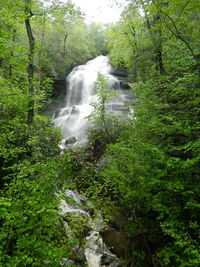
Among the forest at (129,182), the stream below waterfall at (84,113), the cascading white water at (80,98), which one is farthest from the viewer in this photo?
the cascading white water at (80,98)

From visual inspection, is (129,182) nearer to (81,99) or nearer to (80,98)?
(81,99)

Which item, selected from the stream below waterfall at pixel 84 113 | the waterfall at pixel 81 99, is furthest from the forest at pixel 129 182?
the waterfall at pixel 81 99

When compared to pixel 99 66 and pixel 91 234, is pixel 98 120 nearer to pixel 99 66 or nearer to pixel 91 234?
pixel 91 234

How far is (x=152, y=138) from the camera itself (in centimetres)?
571

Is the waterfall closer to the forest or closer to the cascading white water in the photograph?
the cascading white water

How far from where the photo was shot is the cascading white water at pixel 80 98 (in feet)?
49.0

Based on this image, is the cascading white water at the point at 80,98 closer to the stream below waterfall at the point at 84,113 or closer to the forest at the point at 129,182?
the stream below waterfall at the point at 84,113

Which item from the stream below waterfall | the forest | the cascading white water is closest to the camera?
the forest

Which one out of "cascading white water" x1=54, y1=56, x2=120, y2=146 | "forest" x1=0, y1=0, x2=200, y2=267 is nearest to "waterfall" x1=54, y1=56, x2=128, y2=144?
"cascading white water" x1=54, y1=56, x2=120, y2=146

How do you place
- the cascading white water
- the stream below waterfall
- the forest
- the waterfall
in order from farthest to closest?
the cascading white water → the waterfall → the stream below waterfall → the forest

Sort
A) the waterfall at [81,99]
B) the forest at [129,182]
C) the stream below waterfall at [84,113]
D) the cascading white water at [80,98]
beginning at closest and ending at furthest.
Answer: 1. the forest at [129,182]
2. the stream below waterfall at [84,113]
3. the waterfall at [81,99]
4. the cascading white water at [80,98]

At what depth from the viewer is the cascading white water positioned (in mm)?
14938

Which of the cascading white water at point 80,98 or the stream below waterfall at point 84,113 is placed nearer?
the stream below waterfall at point 84,113

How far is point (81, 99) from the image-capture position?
18.9 metres
